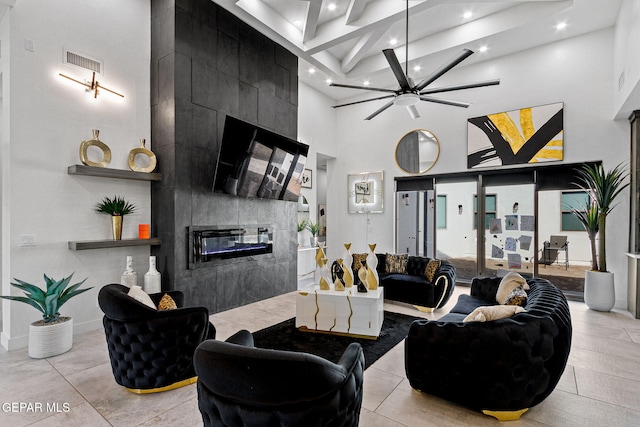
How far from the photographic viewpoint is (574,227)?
223 inches

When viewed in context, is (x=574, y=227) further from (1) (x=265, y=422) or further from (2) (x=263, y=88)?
(1) (x=265, y=422)

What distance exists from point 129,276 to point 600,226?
6.77 m

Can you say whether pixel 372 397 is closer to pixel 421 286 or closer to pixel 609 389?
pixel 609 389

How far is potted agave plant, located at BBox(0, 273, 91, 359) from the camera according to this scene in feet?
10.3

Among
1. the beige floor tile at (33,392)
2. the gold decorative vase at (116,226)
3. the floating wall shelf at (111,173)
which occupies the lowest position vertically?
the beige floor tile at (33,392)

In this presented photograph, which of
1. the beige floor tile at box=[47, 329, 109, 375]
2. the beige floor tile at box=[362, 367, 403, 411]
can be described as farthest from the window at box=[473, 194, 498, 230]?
the beige floor tile at box=[47, 329, 109, 375]

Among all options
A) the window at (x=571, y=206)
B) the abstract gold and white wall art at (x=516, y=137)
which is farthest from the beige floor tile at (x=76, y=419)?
the window at (x=571, y=206)

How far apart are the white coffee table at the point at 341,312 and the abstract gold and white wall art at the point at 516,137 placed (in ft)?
12.9

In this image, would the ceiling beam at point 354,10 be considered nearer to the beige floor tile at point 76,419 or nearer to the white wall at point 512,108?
the white wall at point 512,108

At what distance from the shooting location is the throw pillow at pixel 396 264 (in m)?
5.48

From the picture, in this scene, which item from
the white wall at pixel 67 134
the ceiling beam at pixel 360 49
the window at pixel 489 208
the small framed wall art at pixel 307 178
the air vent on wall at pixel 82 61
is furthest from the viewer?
the small framed wall art at pixel 307 178

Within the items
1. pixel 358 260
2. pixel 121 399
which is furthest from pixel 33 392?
pixel 358 260

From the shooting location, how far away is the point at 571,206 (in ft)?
18.4

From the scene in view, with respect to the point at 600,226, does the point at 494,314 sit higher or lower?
lower
